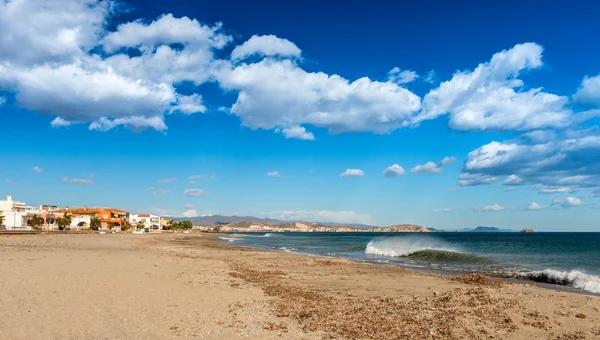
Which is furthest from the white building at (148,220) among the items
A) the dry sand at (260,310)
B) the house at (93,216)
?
the dry sand at (260,310)

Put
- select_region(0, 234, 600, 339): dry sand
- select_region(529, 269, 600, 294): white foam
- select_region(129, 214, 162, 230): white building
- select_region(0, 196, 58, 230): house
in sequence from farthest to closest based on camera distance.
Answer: select_region(129, 214, 162, 230): white building → select_region(0, 196, 58, 230): house → select_region(529, 269, 600, 294): white foam → select_region(0, 234, 600, 339): dry sand

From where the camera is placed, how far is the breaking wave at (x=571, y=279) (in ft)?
68.2

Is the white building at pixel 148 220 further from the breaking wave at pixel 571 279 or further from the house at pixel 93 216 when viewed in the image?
the breaking wave at pixel 571 279

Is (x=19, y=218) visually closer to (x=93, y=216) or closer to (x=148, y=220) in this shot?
(x=93, y=216)

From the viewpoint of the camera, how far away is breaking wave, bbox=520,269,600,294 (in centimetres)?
2080

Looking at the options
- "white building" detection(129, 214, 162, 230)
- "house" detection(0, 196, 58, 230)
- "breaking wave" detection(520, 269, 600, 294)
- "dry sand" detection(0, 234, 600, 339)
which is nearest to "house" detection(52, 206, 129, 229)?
"house" detection(0, 196, 58, 230)

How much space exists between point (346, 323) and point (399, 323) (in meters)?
1.37

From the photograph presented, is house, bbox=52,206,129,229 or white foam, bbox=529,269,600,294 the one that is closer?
white foam, bbox=529,269,600,294

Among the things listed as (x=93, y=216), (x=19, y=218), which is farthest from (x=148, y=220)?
(x=19, y=218)

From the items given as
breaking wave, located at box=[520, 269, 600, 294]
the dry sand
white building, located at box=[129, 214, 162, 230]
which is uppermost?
the dry sand

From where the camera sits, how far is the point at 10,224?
91188mm

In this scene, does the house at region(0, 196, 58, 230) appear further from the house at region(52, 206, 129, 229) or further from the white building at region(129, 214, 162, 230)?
the white building at region(129, 214, 162, 230)

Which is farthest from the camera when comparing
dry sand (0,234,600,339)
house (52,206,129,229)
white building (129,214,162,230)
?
white building (129,214,162,230)

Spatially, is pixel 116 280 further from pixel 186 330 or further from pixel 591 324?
pixel 591 324
